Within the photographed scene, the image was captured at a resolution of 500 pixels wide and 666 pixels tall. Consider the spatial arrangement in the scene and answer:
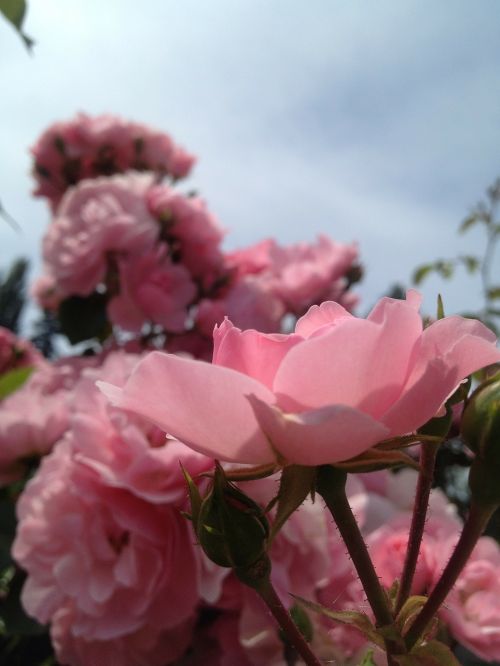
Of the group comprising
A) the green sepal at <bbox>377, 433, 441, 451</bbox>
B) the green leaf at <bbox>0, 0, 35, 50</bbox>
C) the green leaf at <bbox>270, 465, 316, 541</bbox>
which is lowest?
the green leaf at <bbox>270, 465, 316, 541</bbox>

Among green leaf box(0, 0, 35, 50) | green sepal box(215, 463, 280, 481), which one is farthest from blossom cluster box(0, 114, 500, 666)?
green leaf box(0, 0, 35, 50)

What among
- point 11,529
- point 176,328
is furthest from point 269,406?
point 176,328

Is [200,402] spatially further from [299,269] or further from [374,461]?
[299,269]

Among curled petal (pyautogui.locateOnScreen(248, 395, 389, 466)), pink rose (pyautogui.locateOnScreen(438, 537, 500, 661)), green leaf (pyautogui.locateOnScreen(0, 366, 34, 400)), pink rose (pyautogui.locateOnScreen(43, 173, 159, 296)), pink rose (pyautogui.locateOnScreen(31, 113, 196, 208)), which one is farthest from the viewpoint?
pink rose (pyautogui.locateOnScreen(31, 113, 196, 208))

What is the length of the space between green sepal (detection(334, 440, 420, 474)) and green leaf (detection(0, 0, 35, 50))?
13.9 inches

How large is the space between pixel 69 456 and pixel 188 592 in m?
0.11

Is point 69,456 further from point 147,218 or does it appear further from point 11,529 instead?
point 147,218

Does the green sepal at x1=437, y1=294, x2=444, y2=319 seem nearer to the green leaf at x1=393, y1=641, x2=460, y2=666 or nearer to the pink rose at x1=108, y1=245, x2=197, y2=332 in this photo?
the green leaf at x1=393, y1=641, x2=460, y2=666

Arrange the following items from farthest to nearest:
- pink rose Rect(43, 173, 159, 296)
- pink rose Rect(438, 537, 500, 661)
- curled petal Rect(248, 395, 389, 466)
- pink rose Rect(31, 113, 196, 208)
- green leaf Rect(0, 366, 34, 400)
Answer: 1. pink rose Rect(31, 113, 196, 208)
2. pink rose Rect(43, 173, 159, 296)
3. green leaf Rect(0, 366, 34, 400)
4. pink rose Rect(438, 537, 500, 661)
5. curled petal Rect(248, 395, 389, 466)

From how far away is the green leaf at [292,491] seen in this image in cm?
17

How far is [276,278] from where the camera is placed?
3.01 feet

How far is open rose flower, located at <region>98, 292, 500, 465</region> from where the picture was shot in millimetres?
150

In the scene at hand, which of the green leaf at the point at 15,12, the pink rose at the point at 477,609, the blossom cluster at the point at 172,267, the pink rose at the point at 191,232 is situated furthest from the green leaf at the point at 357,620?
the pink rose at the point at 191,232

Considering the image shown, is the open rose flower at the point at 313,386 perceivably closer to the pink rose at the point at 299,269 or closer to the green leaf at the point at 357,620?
the green leaf at the point at 357,620
